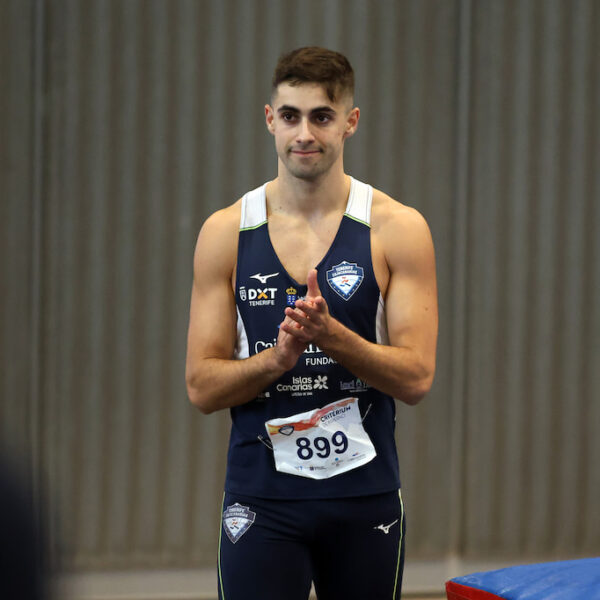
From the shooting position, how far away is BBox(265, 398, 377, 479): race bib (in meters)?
1.78

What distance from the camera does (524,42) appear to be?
349 cm

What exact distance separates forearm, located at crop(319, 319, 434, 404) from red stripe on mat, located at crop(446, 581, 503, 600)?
0.59 metres

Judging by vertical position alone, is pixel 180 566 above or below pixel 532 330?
below

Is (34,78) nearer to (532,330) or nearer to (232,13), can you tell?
A: (232,13)

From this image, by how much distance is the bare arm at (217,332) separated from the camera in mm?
1771

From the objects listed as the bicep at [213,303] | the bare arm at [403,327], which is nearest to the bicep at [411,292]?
the bare arm at [403,327]

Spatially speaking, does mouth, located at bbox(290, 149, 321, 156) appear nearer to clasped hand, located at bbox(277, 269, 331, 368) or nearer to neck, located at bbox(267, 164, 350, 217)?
neck, located at bbox(267, 164, 350, 217)

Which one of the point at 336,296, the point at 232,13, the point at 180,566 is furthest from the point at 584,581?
the point at 232,13

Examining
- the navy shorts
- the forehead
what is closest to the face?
A: the forehead

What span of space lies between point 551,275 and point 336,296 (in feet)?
6.61

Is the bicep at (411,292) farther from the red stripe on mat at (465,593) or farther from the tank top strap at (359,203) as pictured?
the red stripe on mat at (465,593)

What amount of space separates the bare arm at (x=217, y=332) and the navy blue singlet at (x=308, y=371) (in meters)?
0.03

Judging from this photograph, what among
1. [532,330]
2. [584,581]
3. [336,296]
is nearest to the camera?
[336,296]

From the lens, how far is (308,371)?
1.79m
